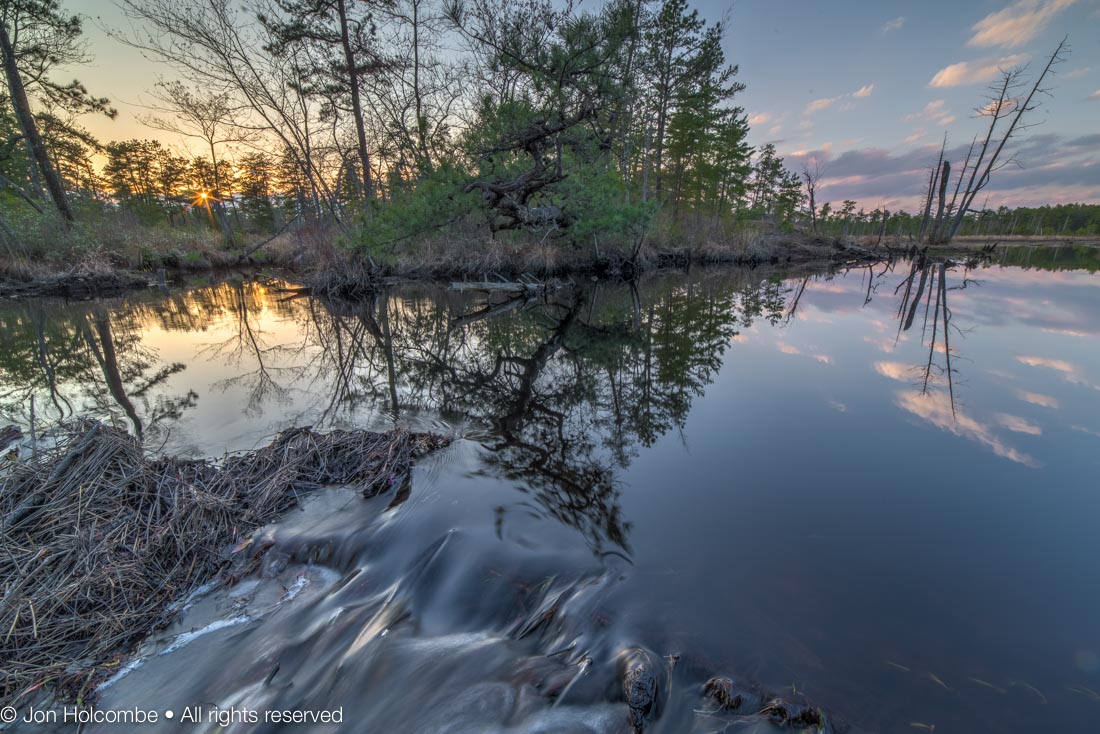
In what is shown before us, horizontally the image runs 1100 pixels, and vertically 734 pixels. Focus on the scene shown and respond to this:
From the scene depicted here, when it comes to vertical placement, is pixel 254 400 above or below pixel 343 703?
above

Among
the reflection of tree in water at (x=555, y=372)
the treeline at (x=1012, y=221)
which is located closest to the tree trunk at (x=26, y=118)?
the reflection of tree in water at (x=555, y=372)

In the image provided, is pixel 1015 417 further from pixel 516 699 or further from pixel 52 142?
pixel 52 142

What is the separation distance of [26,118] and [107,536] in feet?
74.1

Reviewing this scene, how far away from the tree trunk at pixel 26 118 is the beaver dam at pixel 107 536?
20190mm

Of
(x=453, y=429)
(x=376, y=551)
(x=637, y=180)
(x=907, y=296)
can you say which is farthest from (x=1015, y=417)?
(x=637, y=180)

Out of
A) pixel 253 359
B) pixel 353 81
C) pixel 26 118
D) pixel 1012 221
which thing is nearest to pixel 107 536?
pixel 253 359

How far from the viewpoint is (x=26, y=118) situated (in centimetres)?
1443

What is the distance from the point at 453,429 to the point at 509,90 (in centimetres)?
1381

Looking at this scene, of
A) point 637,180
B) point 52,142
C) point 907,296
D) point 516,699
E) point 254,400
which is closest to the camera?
point 516,699

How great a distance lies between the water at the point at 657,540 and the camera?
188 cm

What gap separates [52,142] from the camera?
18531 mm

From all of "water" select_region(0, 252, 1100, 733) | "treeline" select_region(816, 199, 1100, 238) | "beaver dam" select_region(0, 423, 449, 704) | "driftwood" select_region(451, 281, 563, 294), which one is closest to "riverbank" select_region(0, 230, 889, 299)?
"driftwood" select_region(451, 281, 563, 294)

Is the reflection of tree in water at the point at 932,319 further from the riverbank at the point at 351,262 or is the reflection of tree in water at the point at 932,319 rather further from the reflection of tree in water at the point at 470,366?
the riverbank at the point at 351,262

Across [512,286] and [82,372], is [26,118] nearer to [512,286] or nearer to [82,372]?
[82,372]
